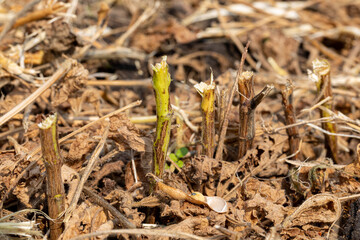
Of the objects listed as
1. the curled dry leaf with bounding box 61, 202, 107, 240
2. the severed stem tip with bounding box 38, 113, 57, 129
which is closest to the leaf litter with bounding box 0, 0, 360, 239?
the curled dry leaf with bounding box 61, 202, 107, 240

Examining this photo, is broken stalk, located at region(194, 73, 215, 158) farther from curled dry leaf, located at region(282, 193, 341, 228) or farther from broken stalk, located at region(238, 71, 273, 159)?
curled dry leaf, located at region(282, 193, 341, 228)

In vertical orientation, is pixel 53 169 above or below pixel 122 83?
above

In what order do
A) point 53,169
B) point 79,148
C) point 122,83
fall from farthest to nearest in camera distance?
1. point 122,83
2. point 79,148
3. point 53,169

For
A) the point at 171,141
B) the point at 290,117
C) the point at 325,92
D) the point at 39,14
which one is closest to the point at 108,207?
the point at 171,141

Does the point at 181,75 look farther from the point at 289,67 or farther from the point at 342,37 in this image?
the point at 342,37

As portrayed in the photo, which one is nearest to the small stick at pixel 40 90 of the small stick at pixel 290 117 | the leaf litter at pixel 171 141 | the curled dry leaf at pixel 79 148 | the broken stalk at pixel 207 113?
the leaf litter at pixel 171 141

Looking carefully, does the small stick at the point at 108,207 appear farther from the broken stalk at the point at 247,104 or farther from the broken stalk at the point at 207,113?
the broken stalk at the point at 247,104

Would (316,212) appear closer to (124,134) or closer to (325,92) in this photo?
(325,92)
